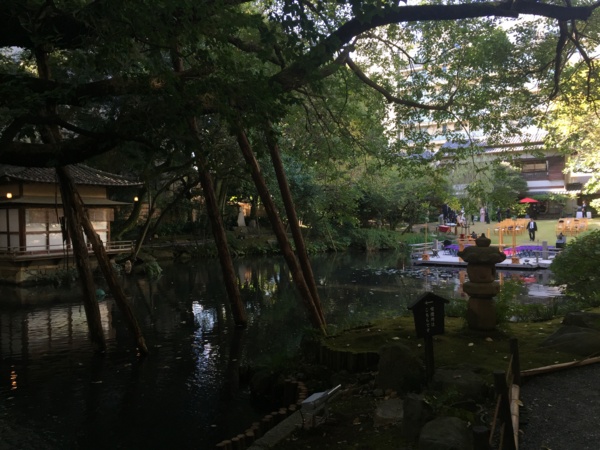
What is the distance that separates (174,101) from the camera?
569cm

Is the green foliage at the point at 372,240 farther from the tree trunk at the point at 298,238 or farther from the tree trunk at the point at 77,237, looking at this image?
the tree trunk at the point at 77,237

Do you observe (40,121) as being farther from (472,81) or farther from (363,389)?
(472,81)

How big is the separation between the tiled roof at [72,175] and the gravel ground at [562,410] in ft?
62.4

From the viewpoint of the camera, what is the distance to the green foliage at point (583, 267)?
955cm

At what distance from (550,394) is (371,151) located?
7666mm

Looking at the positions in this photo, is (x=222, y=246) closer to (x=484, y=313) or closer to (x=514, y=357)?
(x=484, y=313)

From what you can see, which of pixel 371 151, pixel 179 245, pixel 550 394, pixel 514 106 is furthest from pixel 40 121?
pixel 179 245

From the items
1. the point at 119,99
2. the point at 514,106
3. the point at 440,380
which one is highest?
the point at 119,99

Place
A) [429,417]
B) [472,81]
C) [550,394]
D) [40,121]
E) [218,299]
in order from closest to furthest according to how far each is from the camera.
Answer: [429,417] < [550,394] < [40,121] < [472,81] < [218,299]

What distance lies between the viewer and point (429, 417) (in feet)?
14.9

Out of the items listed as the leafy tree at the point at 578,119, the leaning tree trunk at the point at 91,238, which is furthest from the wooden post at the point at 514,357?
the leaning tree trunk at the point at 91,238

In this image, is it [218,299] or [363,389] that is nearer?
[363,389]

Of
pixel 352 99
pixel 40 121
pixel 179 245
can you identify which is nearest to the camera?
pixel 40 121

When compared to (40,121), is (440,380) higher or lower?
lower
